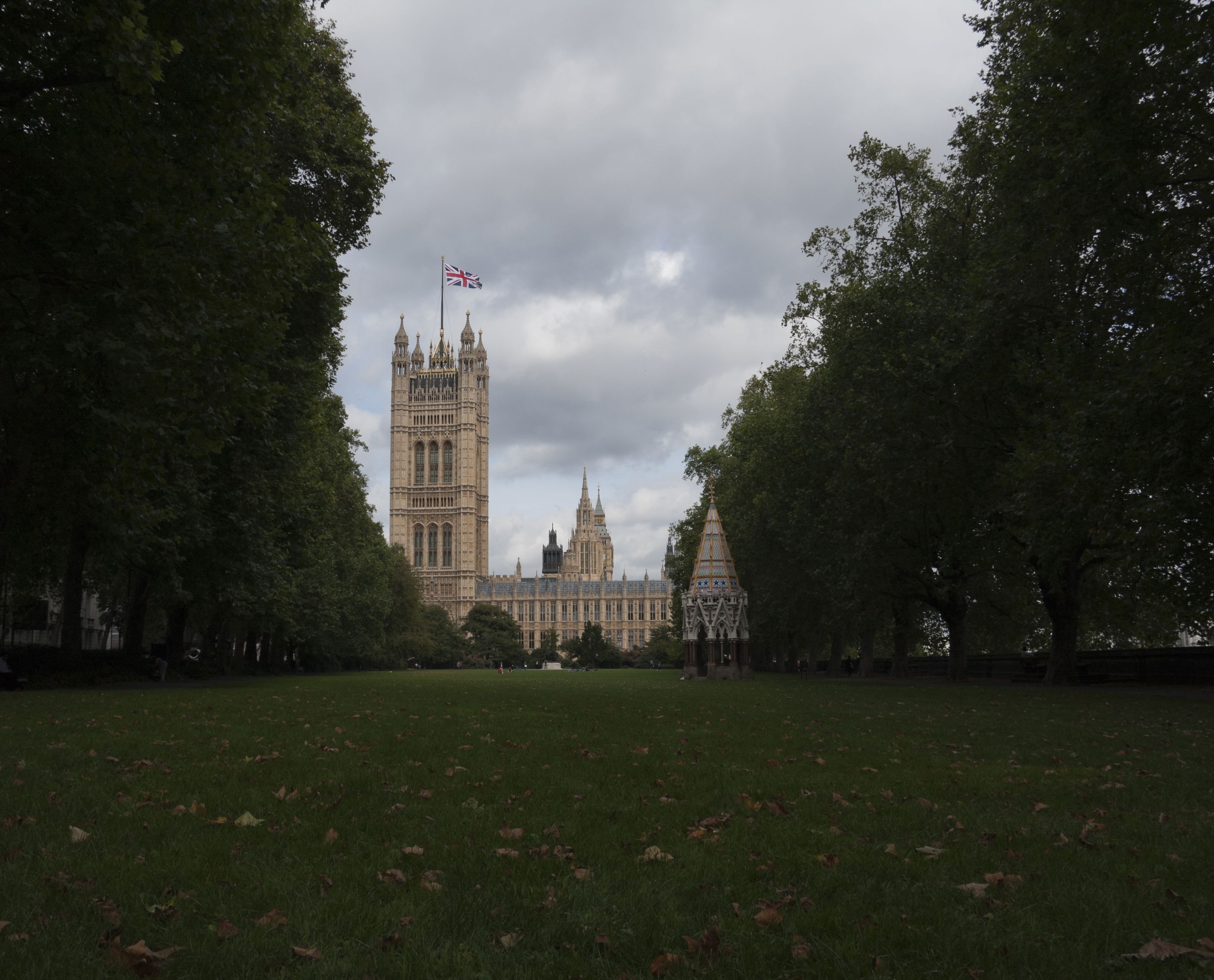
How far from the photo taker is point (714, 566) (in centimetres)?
4309

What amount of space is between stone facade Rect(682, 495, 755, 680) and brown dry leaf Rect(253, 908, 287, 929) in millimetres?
38146

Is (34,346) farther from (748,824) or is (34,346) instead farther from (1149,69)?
(1149,69)

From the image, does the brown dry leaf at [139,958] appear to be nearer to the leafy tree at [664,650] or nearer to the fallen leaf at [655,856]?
the fallen leaf at [655,856]

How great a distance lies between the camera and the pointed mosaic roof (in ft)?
141

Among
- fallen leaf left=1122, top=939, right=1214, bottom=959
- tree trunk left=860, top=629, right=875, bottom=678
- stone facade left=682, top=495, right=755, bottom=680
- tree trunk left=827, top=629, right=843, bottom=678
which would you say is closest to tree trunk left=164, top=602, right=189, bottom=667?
stone facade left=682, top=495, right=755, bottom=680

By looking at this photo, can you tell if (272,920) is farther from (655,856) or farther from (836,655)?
(836,655)

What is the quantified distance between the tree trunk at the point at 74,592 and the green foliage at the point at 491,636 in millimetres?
84551

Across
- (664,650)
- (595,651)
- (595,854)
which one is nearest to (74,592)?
(595,854)

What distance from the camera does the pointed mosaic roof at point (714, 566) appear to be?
141 feet

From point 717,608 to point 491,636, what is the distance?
7482 cm

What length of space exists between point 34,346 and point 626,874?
13102 mm

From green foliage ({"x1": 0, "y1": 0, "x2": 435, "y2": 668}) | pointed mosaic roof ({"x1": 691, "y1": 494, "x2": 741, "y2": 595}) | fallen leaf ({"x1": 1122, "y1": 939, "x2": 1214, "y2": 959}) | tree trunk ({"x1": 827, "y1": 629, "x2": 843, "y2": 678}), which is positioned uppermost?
green foliage ({"x1": 0, "y1": 0, "x2": 435, "y2": 668})

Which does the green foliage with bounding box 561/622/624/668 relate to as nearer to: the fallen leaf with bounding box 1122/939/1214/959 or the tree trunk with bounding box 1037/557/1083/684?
the tree trunk with bounding box 1037/557/1083/684

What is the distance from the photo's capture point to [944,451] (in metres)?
27.2
